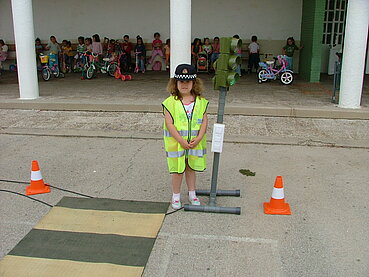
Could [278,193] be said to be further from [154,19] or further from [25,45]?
[154,19]

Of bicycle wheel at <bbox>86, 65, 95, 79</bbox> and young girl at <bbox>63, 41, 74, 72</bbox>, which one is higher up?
young girl at <bbox>63, 41, 74, 72</bbox>

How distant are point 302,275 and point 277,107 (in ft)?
19.6

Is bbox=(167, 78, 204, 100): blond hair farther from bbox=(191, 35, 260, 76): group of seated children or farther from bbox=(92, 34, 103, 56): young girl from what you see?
bbox=(92, 34, 103, 56): young girl

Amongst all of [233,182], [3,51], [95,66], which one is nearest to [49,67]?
[95,66]

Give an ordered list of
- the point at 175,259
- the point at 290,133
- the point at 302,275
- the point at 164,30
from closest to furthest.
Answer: the point at 302,275 < the point at 175,259 < the point at 290,133 < the point at 164,30

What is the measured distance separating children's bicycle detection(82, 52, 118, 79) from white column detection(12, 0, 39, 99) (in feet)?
13.5

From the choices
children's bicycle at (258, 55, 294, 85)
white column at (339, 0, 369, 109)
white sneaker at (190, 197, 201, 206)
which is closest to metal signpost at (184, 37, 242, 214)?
white sneaker at (190, 197, 201, 206)

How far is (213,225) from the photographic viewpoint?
470 centimetres

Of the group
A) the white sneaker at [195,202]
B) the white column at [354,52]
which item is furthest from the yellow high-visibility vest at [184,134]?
the white column at [354,52]

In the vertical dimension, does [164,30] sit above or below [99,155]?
above

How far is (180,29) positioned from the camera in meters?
9.56

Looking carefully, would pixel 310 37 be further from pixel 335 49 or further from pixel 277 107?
pixel 277 107

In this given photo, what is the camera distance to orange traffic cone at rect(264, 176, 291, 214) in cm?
494

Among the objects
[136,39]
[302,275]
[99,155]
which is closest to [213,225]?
[302,275]
